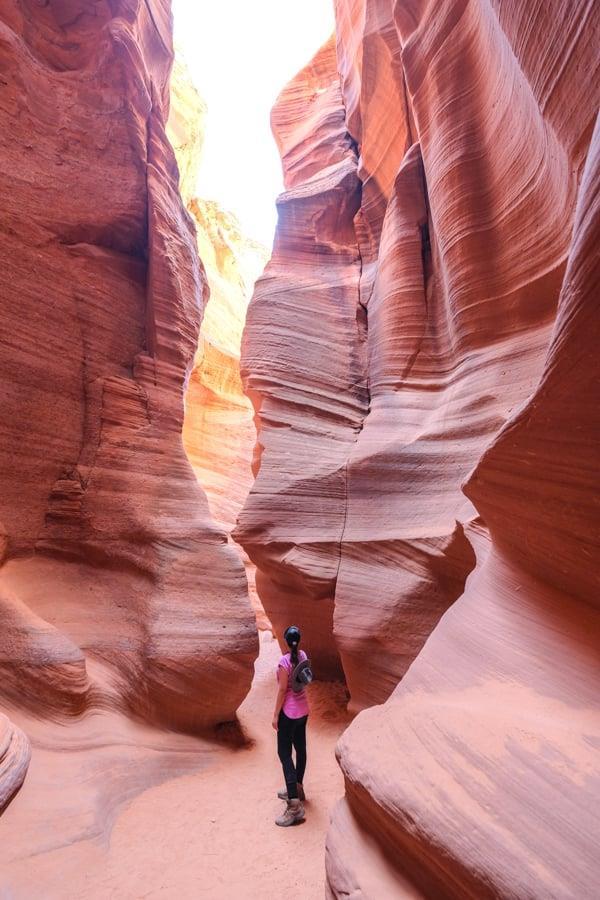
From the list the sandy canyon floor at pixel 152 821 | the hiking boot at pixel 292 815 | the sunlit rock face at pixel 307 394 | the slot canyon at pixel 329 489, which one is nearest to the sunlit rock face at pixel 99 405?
the slot canyon at pixel 329 489

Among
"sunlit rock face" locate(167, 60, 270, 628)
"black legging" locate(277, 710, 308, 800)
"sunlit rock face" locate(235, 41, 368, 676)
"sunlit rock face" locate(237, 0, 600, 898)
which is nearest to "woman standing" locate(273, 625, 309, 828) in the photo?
"black legging" locate(277, 710, 308, 800)

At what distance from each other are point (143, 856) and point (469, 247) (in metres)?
6.48

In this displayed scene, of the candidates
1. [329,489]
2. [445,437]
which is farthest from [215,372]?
[445,437]

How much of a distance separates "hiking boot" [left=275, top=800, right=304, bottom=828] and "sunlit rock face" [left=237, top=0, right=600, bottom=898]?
134cm

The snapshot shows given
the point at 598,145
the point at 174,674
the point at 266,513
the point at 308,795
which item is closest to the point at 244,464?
the point at 266,513

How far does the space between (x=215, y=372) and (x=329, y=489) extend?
38.5 ft

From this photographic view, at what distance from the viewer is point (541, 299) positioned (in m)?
5.38

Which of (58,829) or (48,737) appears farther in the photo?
(48,737)

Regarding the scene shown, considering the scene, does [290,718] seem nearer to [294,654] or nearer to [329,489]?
[294,654]

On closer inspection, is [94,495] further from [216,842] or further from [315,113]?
[315,113]

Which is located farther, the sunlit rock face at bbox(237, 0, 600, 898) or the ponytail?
the ponytail

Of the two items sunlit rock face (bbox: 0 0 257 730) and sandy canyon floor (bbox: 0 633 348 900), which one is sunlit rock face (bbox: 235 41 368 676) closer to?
sunlit rock face (bbox: 0 0 257 730)

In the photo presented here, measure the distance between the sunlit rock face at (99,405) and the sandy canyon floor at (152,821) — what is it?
0.44 metres

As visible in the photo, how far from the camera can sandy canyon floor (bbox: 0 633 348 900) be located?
3301mm
